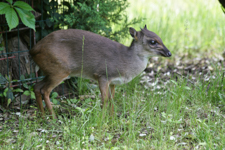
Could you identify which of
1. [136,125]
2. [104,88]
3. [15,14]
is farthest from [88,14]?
[136,125]

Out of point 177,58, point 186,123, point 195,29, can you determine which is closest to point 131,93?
point 186,123

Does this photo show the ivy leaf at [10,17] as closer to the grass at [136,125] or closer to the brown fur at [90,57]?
the brown fur at [90,57]

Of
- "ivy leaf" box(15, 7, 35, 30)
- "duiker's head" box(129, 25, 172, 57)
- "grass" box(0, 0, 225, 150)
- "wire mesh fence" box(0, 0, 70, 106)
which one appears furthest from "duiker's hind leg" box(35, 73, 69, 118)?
"duiker's head" box(129, 25, 172, 57)

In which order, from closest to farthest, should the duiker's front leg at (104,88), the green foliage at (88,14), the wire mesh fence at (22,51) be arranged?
the duiker's front leg at (104,88)
the wire mesh fence at (22,51)
the green foliage at (88,14)

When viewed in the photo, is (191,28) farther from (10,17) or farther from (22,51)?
(10,17)

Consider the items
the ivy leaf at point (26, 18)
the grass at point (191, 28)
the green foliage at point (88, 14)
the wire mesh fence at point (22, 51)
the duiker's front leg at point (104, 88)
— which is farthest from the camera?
the grass at point (191, 28)

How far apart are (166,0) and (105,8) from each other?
18.2ft

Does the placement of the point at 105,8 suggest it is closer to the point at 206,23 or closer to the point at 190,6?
the point at 206,23

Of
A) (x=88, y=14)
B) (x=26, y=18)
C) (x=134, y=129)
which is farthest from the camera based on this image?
(x=88, y=14)

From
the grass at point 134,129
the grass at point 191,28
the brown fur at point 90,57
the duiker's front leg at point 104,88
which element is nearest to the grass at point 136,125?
the grass at point 134,129

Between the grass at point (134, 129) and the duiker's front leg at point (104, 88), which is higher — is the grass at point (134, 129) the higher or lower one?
the lower one

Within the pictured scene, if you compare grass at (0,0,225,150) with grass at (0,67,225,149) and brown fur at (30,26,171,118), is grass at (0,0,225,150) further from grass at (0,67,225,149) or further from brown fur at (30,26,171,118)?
brown fur at (30,26,171,118)

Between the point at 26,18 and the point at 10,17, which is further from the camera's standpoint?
the point at 26,18

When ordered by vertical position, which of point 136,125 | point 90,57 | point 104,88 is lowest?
point 136,125
